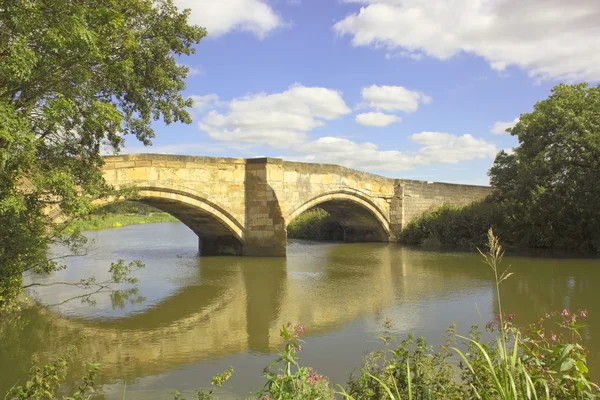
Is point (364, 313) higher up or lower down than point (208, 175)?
lower down

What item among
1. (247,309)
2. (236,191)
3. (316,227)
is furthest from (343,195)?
(247,309)

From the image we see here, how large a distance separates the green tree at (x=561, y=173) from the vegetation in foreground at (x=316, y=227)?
842 cm

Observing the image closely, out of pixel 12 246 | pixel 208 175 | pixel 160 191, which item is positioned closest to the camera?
pixel 12 246

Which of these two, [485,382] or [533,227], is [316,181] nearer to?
[533,227]

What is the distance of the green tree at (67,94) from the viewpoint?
4293 mm

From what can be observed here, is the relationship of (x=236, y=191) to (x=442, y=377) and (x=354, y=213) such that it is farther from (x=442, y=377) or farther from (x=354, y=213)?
(x=442, y=377)

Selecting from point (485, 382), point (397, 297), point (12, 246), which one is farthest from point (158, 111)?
point (485, 382)

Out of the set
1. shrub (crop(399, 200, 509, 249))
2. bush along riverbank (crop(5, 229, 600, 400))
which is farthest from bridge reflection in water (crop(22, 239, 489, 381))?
shrub (crop(399, 200, 509, 249))

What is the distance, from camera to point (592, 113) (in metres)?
12.6

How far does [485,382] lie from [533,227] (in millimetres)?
13057

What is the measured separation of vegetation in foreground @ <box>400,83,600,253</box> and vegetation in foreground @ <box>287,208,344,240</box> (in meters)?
6.79

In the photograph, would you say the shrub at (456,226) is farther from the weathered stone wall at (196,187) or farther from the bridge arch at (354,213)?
the weathered stone wall at (196,187)

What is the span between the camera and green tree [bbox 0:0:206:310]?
4.29 m

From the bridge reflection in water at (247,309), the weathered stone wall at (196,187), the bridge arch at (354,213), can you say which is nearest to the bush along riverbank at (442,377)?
the bridge reflection in water at (247,309)
